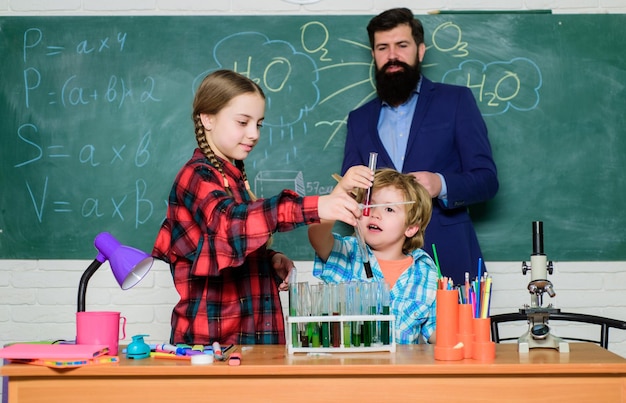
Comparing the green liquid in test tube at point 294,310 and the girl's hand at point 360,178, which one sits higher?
the girl's hand at point 360,178

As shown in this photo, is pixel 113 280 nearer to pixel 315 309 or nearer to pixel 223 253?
pixel 223 253

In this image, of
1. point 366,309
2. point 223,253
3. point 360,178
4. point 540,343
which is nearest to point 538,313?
point 540,343

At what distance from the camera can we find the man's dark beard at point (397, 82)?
3928 mm

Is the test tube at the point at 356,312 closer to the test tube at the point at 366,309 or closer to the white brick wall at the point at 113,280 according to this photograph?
the test tube at the point at 366,309

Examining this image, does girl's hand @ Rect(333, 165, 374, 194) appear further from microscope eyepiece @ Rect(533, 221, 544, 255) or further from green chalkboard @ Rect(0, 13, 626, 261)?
green chalkboard @ Rect(0, 13, 626, 261)

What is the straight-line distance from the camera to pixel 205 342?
2377 mm

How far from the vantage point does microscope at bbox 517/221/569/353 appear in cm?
207

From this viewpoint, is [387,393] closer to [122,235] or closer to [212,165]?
[212,165]

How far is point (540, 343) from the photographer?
2.09 meters

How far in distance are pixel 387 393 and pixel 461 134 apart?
223cm

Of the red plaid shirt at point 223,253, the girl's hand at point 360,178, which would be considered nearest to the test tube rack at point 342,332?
the red plaid shirt at point 223,253

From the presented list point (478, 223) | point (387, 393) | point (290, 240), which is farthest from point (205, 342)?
point (478, 223)

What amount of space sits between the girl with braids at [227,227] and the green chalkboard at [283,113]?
1641mm

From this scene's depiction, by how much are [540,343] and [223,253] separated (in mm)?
849
